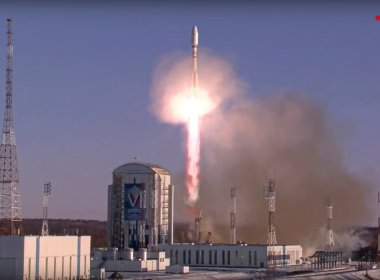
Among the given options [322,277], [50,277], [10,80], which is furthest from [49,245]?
[322,277]

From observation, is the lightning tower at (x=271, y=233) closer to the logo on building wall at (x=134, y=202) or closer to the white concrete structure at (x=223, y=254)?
the white concrete structure at (x=223, y=254)

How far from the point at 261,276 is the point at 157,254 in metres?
15.8

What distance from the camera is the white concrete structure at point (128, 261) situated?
106m

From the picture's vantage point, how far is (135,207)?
422 feet

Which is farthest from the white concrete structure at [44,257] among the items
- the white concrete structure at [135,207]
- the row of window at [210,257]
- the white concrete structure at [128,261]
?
the white concrete structure at [135,207]

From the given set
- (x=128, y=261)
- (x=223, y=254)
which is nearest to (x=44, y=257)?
(x=128, y=261)

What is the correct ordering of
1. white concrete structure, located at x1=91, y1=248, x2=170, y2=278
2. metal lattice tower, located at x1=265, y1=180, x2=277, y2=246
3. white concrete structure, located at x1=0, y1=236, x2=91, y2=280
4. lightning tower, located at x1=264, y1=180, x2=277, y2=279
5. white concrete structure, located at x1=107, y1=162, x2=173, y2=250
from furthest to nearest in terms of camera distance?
white concrete structure, located at x1=107, y1=162, x2=173, y2=250 → metal lattice tower, located at x1=265, y1=180, x2=277, y2=246 → lightning tower, located at x1=264, y1=180, x2=277, y2=279 → white concrete structure, located at x1=91, y1=248, x2=170, y2=278 → white concrete structure, located at x1=0, y1=236, x2=91, y2=280

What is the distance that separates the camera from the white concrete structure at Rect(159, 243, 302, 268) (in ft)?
394

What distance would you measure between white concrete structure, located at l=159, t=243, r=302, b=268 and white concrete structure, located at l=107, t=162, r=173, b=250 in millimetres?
4286

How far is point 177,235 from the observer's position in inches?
6555

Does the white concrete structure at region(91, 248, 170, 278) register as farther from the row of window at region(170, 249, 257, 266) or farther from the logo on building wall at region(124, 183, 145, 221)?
the logo on building wall at region(124, 183, 145, 221)

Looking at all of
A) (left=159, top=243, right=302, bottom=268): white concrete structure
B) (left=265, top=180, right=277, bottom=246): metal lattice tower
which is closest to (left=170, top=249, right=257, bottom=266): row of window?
(left=159, top=243, right=302, bottom=268): white concrete structure

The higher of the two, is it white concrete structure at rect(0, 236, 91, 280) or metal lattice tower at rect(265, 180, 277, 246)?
metal lattice tower at rect(265, 180, 277, 246)

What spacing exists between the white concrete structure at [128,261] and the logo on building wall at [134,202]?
15.3m
